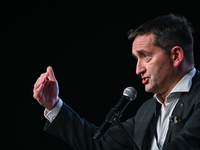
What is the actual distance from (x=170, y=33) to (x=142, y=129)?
30.4 inches

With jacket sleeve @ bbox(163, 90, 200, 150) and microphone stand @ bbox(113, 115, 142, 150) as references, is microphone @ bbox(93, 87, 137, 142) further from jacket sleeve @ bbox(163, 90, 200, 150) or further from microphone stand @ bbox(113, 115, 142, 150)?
jacket sleeve @ bbox(163, 90, 200, 150)

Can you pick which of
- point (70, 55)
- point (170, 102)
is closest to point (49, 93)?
point (170, 102)

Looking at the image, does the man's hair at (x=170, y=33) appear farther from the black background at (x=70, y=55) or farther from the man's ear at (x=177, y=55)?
the black background at (x=70, y=55)

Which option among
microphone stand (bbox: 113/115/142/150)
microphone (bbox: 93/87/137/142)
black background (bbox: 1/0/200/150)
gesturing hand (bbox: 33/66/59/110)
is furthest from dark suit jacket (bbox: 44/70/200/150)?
black background (bbox: 1/0/200/150)

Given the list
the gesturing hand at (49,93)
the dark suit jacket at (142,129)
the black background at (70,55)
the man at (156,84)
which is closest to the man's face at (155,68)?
the man at (156,84)

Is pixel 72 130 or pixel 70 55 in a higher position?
pixel 70 55

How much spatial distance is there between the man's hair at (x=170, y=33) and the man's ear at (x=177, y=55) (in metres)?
0.03

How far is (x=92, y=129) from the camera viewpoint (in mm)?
2104

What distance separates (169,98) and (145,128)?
0.31 m

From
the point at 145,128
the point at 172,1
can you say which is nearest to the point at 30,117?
the point at 145,128

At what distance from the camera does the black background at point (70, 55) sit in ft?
11.3

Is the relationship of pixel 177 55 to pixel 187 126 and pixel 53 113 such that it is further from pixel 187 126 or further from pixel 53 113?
pixel 53 113

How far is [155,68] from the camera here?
1.87m

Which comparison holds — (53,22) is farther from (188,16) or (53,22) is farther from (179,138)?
(179,138)
